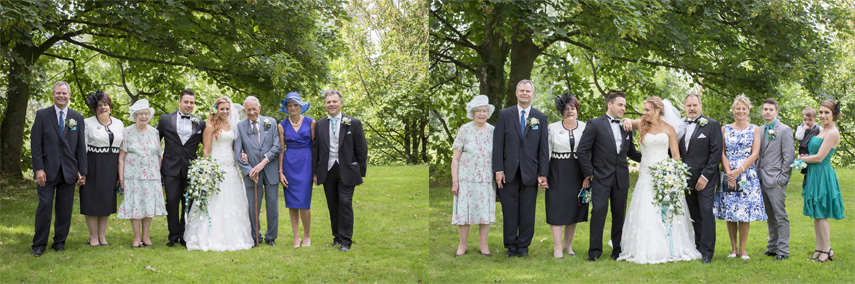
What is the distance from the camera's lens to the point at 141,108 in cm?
582

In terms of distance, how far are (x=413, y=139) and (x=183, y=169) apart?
6.23 meters

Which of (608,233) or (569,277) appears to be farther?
(608,233)

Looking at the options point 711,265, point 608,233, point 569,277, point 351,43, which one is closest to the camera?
point 569,277

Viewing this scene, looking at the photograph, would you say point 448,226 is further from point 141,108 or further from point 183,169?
point 141,108

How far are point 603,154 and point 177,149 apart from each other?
4382 millimetres

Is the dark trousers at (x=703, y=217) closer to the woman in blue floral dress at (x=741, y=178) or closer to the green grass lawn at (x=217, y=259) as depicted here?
the woman in blue floral dress at (x=741, y=178)

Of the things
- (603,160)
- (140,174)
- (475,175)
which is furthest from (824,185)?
(140,174)

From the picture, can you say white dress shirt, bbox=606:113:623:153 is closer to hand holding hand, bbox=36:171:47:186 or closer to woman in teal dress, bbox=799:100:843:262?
woman in teal dress, bbox=799:100:843:262

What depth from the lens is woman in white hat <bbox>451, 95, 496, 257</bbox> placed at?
17.7 feet

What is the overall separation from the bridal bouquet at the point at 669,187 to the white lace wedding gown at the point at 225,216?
13.6 feet

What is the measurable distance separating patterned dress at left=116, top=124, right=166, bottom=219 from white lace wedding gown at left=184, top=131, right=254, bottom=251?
1.53 ft

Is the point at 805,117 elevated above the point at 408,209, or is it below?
above

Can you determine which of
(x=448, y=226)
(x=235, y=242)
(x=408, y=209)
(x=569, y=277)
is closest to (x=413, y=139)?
(x=408, y=209)

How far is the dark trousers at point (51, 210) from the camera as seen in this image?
5.50m
